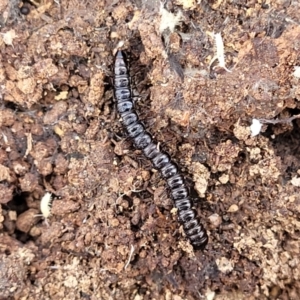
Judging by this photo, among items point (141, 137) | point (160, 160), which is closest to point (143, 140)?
Result: point (141, 137)

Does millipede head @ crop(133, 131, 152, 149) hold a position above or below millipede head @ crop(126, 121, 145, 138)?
below

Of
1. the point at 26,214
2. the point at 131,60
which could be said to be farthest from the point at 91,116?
the point at 26,214

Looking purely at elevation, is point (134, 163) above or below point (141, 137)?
below

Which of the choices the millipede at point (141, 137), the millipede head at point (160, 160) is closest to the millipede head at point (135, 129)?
the millipede at point (141, 137)

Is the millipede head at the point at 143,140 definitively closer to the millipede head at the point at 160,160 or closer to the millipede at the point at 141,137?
the millipede at the point at 141,137

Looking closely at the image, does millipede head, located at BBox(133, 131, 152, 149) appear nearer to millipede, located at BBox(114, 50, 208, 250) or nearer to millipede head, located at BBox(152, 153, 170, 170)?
millipede, located at BBox(114, 50, 208, 250)

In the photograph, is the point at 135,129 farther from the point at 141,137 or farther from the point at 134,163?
the point at 134,163

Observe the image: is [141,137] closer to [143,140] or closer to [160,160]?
[143,140]

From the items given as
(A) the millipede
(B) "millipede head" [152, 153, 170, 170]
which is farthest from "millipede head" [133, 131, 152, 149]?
(B) "millipede head" [152, 153, 170, 170]
